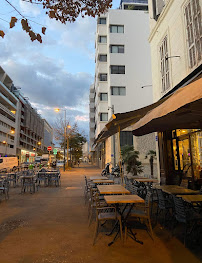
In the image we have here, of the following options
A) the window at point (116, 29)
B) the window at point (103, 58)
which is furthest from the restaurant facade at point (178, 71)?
the window at point (103, 58)

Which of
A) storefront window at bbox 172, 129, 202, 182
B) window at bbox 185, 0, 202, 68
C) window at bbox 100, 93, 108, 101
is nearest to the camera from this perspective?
window at bbox 185, 0, 202, 68

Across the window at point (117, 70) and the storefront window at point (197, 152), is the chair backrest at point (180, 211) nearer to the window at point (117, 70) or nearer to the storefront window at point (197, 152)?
the storefront window at point (197, 152)

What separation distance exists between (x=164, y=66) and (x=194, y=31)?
9.67 ft

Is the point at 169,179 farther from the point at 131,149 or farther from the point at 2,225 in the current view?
the point at 2,225

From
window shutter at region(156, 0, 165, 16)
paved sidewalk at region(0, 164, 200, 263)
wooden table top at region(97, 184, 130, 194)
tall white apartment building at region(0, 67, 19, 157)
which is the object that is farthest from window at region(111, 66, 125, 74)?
tall white apartment building at region(0, 67, 19, 157)

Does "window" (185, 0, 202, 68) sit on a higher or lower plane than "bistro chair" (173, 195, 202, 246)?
higher

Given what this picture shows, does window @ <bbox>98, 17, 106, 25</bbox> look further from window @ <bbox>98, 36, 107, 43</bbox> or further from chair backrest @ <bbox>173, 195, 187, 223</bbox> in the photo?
chair backrest @ <bbox>173, 195, 187, 223</bbox>

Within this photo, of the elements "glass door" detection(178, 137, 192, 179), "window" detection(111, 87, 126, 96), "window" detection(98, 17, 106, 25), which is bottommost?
"glass door" detection(178, 137, 192, 179)

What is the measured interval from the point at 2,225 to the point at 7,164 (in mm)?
21169

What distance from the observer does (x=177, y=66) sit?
968cm

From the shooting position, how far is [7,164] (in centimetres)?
2462

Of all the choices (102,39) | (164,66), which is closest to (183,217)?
(164,66)

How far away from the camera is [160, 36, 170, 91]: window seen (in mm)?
10938

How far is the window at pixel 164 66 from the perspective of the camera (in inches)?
431
